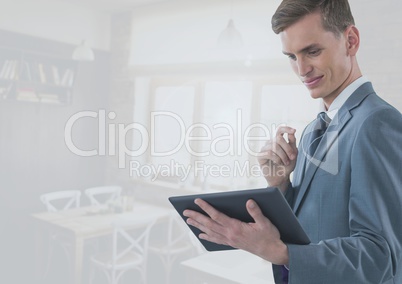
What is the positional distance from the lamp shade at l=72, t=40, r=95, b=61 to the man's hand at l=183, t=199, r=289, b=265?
6.57 ft

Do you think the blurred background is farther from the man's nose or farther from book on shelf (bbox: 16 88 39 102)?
the man's nose

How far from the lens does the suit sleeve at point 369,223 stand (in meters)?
0.72

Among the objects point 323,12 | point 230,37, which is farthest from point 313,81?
point 230,37

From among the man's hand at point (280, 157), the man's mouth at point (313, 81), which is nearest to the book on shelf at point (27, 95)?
the man's hand at point (280, 157)

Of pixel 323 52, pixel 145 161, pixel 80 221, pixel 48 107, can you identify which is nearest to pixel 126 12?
pixel 48 107

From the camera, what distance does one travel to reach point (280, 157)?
1.03 meters

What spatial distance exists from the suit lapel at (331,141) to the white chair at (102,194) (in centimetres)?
198

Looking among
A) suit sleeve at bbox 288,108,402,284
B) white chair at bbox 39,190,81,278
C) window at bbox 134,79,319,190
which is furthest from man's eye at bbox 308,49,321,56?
white chair at bbox 39,190,81,278

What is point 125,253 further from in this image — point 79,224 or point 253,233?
point 253,233

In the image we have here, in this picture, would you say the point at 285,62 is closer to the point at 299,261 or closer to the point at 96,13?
the point at 96,13

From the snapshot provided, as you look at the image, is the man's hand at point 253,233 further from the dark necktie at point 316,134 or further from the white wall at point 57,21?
the white wall at point 57,21

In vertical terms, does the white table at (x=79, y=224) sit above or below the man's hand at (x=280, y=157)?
below

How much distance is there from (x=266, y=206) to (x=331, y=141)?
24cm

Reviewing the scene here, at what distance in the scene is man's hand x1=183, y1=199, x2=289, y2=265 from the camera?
74 cm
